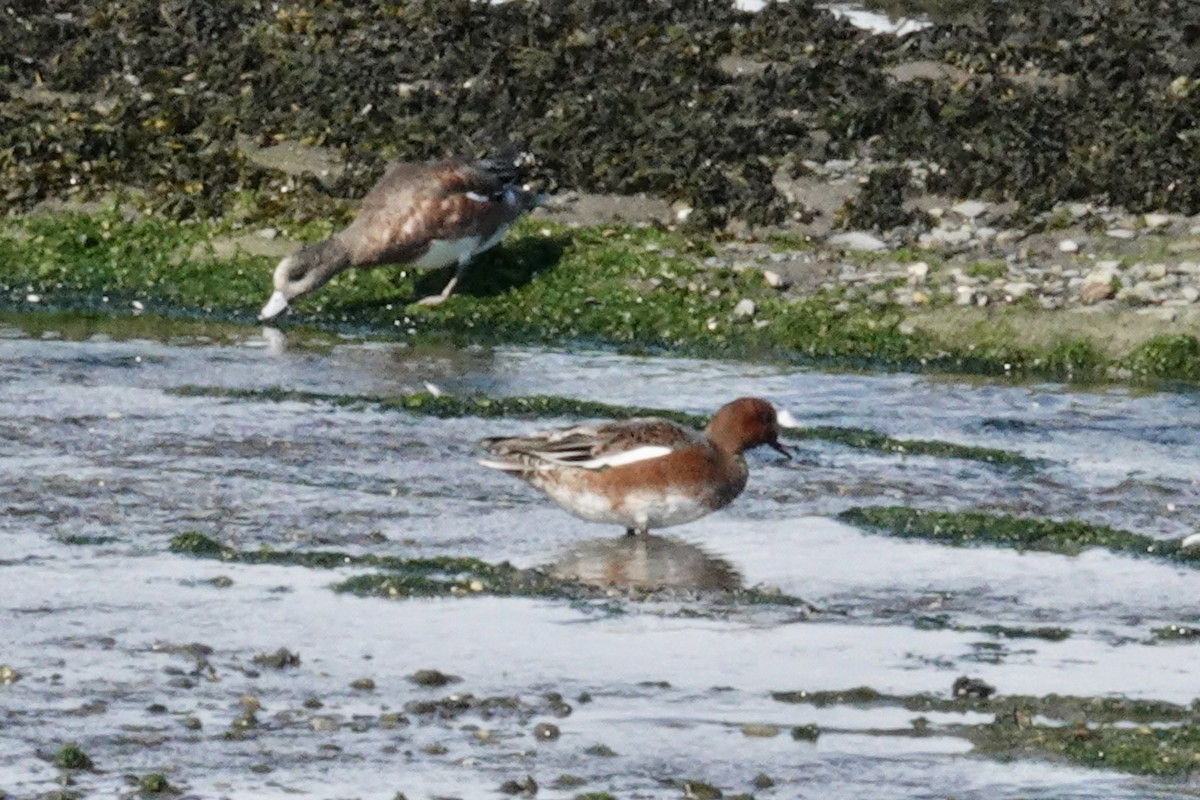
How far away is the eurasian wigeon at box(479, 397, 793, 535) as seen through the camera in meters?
11.2

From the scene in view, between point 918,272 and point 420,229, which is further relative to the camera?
point 420,229

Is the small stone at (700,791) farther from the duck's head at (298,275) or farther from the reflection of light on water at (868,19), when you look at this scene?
the reflection of light on water at (868,19)

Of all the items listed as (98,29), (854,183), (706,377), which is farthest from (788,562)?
(98,29)

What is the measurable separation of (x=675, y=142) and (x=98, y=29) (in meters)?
5.70

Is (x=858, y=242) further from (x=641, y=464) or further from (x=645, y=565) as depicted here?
(x=645, y=565)

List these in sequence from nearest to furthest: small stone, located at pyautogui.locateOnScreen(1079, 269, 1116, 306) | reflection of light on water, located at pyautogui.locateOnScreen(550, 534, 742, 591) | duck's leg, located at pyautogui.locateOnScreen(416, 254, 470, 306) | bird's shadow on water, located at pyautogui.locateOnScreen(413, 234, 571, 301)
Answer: reflection of light on water, located at pyautogui.locateOnScreen(550, 534, 742, 591) < small stone, located at pyautogui.locateOnScreen(1079, 269, 1116, 306) < duck's leg, located at pyautogui.locateOnScreen(416, 254, 470, 306) < bird's shadow on water, located at pyautogui.locateOnScreen(413, 234, 571, 301)

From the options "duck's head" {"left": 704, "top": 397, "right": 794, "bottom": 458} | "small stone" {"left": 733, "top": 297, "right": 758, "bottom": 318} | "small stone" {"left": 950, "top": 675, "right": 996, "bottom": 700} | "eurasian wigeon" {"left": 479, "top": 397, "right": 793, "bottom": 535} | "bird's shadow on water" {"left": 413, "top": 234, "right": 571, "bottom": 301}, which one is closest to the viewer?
"small stone" {"left": 950, "top": 675, "right": 996, "bottom": 700}

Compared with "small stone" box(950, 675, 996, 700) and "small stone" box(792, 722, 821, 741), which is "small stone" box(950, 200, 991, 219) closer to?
"small stone" box(950, 675, 996, 700)

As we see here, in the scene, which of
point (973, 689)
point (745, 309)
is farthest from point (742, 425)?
point (745, 309)

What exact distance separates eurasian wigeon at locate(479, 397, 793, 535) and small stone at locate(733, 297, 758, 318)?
16.9ft

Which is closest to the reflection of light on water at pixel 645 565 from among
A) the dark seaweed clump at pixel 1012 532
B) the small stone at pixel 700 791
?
the dark seaweed clump at pixel 1012 532

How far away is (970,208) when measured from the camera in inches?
722

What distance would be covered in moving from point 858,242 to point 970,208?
0.97 metres

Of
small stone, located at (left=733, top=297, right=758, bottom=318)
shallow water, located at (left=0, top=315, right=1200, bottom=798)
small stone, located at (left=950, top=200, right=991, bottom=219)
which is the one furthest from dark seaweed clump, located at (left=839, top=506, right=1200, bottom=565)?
small stone, located at (left=950, top=200, right=991, bottom=219)
